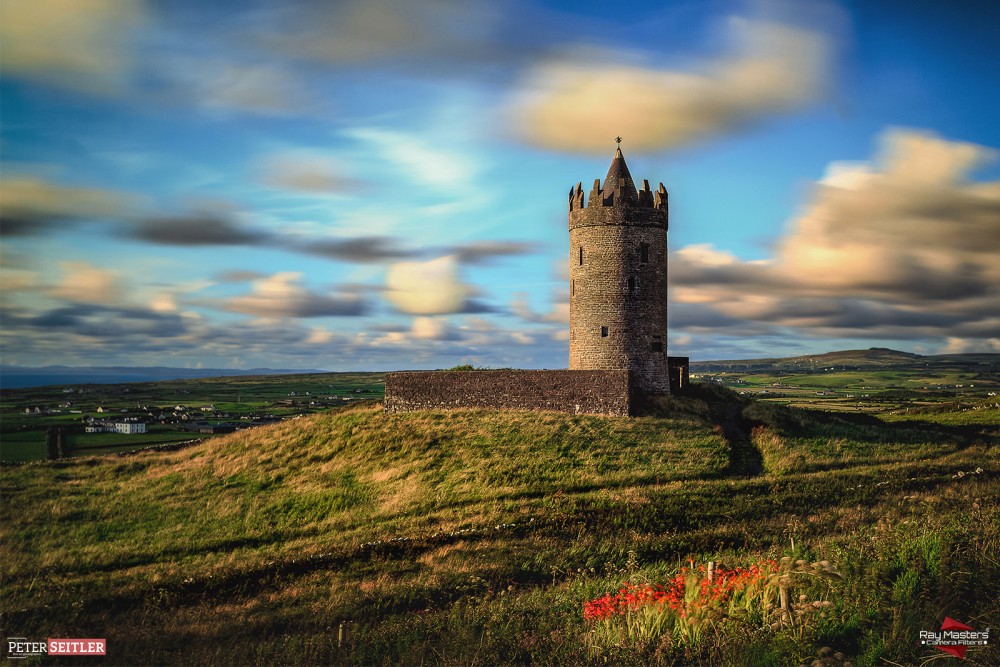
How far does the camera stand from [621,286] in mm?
34219

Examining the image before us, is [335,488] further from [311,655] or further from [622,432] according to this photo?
[311,655]

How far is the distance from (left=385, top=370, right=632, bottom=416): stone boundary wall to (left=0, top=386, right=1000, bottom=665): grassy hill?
1070 mm

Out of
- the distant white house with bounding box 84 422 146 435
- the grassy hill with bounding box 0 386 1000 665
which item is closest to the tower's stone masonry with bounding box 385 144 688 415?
the grassy hill with bounding box 0 386 1000 665

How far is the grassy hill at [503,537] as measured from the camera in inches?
332

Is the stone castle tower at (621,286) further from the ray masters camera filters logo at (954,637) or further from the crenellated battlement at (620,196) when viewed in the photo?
the ray masters camera filters logo at (954,637)

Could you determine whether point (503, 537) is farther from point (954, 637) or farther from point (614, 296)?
point (614, 296)

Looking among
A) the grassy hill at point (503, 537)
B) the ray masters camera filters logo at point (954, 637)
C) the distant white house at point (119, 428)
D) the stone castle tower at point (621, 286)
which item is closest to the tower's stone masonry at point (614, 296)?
the stone castle tower at point (621, 286)

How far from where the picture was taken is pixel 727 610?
851 centimetres

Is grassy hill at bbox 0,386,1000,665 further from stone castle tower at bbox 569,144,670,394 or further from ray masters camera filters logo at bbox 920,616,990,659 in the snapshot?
stone castle tower at bbox 569,144,670,394

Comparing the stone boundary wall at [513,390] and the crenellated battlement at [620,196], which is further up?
the crenellated battlement at [620,196]

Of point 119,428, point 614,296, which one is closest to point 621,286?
point 614,296

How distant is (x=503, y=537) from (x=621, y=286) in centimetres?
2036

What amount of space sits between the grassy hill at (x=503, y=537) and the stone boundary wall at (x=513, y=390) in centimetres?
107

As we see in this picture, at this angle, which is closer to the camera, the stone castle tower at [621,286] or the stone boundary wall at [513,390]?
the stone boundary wall at [513,390]
